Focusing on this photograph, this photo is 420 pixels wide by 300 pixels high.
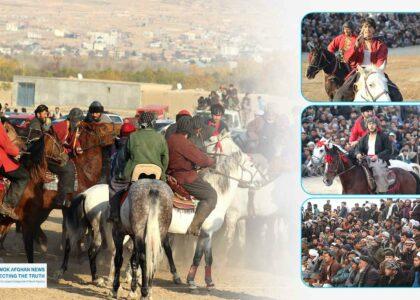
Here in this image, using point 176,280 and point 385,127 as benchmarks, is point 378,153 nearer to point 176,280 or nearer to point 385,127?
point 385,127

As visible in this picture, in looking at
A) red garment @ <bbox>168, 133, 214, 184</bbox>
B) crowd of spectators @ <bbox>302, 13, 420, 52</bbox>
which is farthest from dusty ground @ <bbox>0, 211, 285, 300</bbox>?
crowd of spectators @ <bbox>302, 13, 420, 52</bbox>

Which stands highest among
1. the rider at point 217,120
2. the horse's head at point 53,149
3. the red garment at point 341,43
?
the red garment at point 341,43

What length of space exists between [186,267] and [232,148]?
144 centimetres

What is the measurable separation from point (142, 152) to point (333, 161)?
1.64 metres

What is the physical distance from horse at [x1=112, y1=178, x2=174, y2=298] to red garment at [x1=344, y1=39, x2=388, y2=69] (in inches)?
71.1

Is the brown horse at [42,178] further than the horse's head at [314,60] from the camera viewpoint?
Yes

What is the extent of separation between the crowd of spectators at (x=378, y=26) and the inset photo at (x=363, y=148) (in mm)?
491

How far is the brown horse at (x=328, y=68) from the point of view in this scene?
866cm

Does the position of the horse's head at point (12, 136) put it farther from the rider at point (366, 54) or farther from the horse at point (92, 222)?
the rider at point (366, 54)

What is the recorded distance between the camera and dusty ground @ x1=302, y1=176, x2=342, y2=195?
8.90m

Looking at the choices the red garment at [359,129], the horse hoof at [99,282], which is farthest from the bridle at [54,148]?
the red garment at [359,129]

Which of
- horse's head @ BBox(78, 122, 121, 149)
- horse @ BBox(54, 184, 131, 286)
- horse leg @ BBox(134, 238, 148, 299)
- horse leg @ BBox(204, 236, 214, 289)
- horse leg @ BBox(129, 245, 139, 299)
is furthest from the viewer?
horse's head @ BBox(78, 122, 121, 149)

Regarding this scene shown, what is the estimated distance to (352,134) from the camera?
893 cm

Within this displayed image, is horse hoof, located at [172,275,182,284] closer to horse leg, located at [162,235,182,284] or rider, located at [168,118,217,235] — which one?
horse leg, located at [162,235,182,284]
